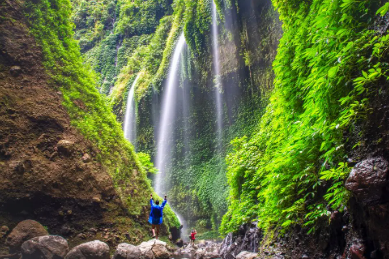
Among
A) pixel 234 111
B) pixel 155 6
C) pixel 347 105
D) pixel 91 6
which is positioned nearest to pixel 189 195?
pixel 234 111

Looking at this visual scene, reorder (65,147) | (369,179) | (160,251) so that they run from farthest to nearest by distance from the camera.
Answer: (65,147)
(160,251)
(369,179)

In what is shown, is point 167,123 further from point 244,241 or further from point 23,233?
point 23,233

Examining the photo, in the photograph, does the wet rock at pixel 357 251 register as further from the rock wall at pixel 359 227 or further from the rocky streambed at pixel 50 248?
the rocky streambed at pixel 50 248

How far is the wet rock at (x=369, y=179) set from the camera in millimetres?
1817

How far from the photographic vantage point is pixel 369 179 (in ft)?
6.10

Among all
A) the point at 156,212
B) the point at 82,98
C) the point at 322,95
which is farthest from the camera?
the point at 82,98

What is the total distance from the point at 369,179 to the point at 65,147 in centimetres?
664

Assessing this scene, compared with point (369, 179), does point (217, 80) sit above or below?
above

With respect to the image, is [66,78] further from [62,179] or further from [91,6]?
[91,6]

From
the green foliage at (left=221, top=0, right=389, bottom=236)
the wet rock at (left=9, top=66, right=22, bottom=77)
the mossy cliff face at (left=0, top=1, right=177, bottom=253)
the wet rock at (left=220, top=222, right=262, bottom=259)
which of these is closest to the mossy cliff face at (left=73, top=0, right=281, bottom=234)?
the mossy cliff face at (left=0, top=1, right=177, bottom=253)

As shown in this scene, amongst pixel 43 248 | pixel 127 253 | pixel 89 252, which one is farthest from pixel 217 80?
pixel 43 248

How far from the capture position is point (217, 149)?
1527 cm

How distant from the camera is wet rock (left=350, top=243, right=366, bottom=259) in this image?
199 cm

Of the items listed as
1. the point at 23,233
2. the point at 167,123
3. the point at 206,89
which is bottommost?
the point at 23,233
